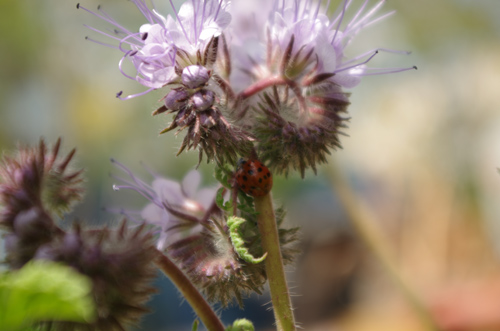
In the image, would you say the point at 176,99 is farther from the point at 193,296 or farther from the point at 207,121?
the point at 193,296

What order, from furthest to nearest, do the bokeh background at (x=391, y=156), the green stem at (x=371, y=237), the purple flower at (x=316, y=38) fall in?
the bokeh background at (x=391, y=156), the green stem at (x=371, y=237), the purple flower at (x=316, y=38)

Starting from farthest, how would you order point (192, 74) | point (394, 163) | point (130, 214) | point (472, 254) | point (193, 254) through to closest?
point (394, 163), point (472, 254), point (130, 214), point (193, 254), point (192, 74)

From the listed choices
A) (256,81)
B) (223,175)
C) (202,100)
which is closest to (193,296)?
(223,175)

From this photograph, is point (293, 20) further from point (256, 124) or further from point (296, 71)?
point (256, 124)

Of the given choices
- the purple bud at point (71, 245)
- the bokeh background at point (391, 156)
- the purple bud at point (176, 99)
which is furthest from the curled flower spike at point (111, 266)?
the bokeh background at point (391, 156)

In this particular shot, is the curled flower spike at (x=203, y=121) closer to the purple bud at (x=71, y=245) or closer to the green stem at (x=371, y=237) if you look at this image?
the purple bud at (x=71, y=245)

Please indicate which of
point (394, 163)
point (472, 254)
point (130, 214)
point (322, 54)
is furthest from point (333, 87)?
point (394, 163)
